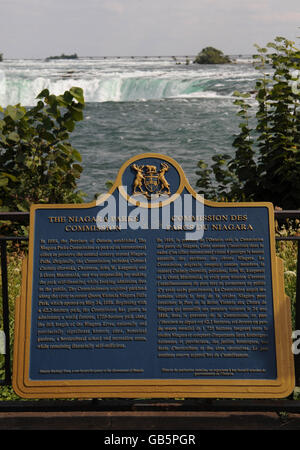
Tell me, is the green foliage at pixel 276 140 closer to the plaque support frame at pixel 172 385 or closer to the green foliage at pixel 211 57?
the plaque support frame at pixel 172 385

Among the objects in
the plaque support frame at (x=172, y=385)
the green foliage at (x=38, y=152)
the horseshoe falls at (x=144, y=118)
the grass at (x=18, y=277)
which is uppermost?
the horseshoe falls at (x=144, y=118)

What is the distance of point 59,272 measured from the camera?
10.1ft

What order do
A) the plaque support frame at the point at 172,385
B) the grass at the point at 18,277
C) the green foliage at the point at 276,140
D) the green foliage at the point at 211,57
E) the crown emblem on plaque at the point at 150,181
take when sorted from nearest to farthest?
the plaque support frame at the point at 172,385 < the crown emblem on plaque at the point at 150,181 < the grass at the point at 18,277 < the green foliage at the point at 276,140 < the green foliage at the point at 211,57

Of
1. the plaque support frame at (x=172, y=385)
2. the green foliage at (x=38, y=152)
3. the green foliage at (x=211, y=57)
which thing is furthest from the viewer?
the green foliage at (x=211, y=57)

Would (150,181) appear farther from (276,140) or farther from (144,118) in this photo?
(144,118)

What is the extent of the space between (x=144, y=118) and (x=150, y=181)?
78.2 feet

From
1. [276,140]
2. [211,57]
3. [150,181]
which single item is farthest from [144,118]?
[211,57]

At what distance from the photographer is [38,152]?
19.0 feet

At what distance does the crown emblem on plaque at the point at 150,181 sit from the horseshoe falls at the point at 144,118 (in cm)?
1093

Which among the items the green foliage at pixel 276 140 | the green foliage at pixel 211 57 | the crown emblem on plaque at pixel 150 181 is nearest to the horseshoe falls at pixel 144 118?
the green foliage at pixel 276 140

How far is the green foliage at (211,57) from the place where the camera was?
68.9m

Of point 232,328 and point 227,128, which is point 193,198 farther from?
point 227,128

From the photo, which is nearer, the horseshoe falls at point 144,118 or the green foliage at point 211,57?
the horseshoe falls at point 144,118
